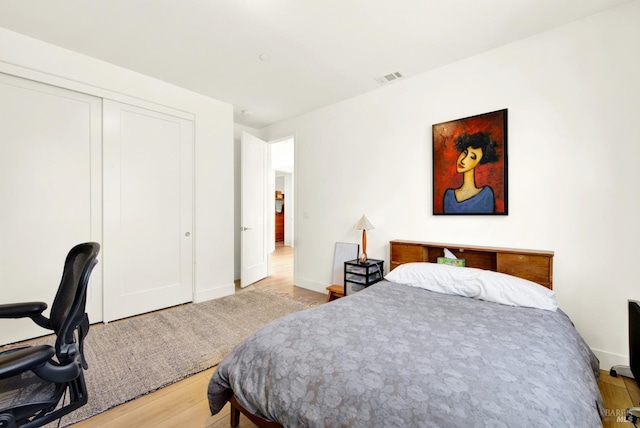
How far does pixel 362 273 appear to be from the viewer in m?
3.13

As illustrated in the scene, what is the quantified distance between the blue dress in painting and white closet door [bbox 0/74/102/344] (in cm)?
367

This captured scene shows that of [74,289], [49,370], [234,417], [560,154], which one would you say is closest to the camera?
[49,370]

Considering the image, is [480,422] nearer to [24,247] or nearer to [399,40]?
[399,40]

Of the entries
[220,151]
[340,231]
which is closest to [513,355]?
[340,231]

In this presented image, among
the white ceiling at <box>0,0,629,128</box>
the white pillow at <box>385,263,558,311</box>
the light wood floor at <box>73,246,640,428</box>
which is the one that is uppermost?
the white ceiling at <box>0,0,629,128</box>

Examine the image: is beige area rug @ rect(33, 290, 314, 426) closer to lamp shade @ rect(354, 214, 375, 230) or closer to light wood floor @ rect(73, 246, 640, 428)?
light wood floor @ rect(73, 246, 640, 428)

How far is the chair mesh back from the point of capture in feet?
3.68

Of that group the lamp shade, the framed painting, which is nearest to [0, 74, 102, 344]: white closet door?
the lamp shade

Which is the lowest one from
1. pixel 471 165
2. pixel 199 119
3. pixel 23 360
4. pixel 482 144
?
pixel 23 360

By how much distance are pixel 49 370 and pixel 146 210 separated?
2.42 meters

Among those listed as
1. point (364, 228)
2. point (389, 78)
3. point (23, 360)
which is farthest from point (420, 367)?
point (389, 78)

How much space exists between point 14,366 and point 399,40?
3116mm

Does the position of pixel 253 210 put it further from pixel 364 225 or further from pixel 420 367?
pixel 420 367

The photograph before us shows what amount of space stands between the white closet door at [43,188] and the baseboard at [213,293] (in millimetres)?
1002
